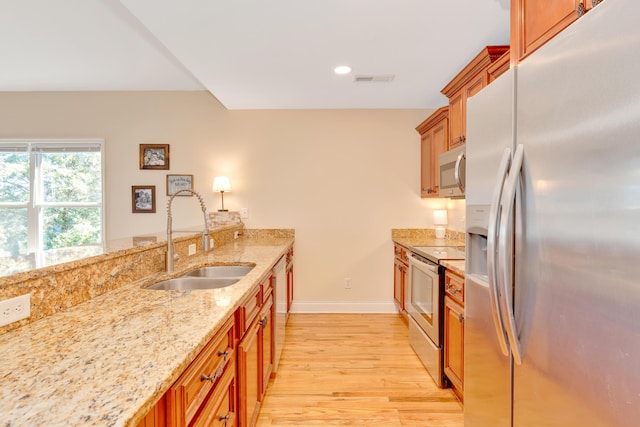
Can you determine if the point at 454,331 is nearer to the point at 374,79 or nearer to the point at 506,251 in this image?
the point at 506,251

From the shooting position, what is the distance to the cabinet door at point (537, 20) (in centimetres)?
105

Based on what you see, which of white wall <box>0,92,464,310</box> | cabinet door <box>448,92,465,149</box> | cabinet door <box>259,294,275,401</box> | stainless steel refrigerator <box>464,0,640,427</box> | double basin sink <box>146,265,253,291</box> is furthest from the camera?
white wall <box>0,92,464,310</box>

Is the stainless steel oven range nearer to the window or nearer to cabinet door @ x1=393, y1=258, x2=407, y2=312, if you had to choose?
cabinet door @ x1=393, y1=258, x2=407, y2=312

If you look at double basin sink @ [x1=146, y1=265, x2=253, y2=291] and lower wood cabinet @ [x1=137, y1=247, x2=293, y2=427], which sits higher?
double basin sink @ [x1=146, y1=265, x2=253, y2=291]

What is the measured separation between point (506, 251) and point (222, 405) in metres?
1.11

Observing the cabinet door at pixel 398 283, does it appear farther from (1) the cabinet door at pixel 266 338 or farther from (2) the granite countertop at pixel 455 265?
(1) the cabinet door at pixel 266 338

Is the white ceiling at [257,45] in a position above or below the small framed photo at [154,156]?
above

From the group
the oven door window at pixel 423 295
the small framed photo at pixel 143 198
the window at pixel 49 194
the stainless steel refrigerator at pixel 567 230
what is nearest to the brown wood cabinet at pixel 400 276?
the oven door window at pixel 423 295

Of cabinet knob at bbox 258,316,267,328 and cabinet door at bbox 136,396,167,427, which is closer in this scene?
cabinet door at bbox 136,396,167,427

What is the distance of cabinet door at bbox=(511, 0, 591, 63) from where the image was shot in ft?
3.46

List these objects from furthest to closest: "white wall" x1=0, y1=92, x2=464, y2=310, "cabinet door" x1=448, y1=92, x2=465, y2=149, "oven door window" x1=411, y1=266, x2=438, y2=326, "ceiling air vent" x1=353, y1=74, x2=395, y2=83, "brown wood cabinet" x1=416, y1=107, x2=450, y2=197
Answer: "white wall" x1=0, y1=92, x2=464, y2=310
"brown wood cabinet" x1=416, y1=107, x2=450, y2=197
"ceiling air vent" x1=353, y1=74, x2=395, y2=83
"cabinet door" x1=448, y1=92, x2=465, y2=149
"oven door window" x1=411, y1=266, x2=438, y2=326

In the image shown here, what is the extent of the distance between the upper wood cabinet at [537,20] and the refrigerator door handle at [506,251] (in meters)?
0.44

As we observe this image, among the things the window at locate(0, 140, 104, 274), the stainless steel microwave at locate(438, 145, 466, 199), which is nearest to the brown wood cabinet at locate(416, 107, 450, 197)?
the stainless steel microwave at locate(438, 145, 466, 199)

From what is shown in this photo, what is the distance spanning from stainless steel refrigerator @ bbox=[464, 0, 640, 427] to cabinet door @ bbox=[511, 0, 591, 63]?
173 millimetres
